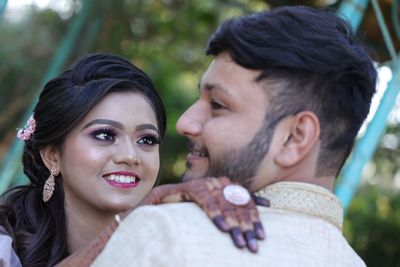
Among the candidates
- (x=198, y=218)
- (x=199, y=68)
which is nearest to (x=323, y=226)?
(x=198, y=218)

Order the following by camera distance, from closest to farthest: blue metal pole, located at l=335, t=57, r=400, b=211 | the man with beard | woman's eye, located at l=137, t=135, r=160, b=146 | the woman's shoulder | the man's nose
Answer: the man with beard, the man's nose, the woman's shoulder, woman's eye, located at l=137, t=135, r=160, b=146, blue metal pole, located at l=335, t=57, r=400, b=211

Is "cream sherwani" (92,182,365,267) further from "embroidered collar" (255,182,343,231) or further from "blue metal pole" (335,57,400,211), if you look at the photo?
"blue metal pole" (335,57,400,211)

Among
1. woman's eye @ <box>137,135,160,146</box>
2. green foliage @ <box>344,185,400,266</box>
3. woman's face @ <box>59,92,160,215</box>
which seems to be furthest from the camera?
green foliage @ <box>344,185,400,266</box>

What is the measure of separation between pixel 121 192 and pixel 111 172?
87mm

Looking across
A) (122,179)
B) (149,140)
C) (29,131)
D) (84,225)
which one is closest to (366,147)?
(149,140)

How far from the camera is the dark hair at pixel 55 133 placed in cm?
314

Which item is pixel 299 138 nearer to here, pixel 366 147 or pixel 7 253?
pixel 7 253

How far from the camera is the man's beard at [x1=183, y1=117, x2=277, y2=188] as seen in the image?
1.85 meters

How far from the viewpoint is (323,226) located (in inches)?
73.9

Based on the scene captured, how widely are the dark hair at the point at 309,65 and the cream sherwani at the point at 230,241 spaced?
0.11 m

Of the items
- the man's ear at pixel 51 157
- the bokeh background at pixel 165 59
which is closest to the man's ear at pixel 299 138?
the man's ear at pixel 51 157

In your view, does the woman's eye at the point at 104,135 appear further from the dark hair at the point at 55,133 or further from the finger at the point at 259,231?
the finger at the point at 259,231

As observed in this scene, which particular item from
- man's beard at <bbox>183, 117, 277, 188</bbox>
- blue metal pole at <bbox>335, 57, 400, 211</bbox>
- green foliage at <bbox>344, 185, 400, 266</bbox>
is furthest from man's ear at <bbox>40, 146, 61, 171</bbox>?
green foliage at <bbox>344, 185, 400, 266</bbox>

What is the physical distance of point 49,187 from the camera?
3.29m
